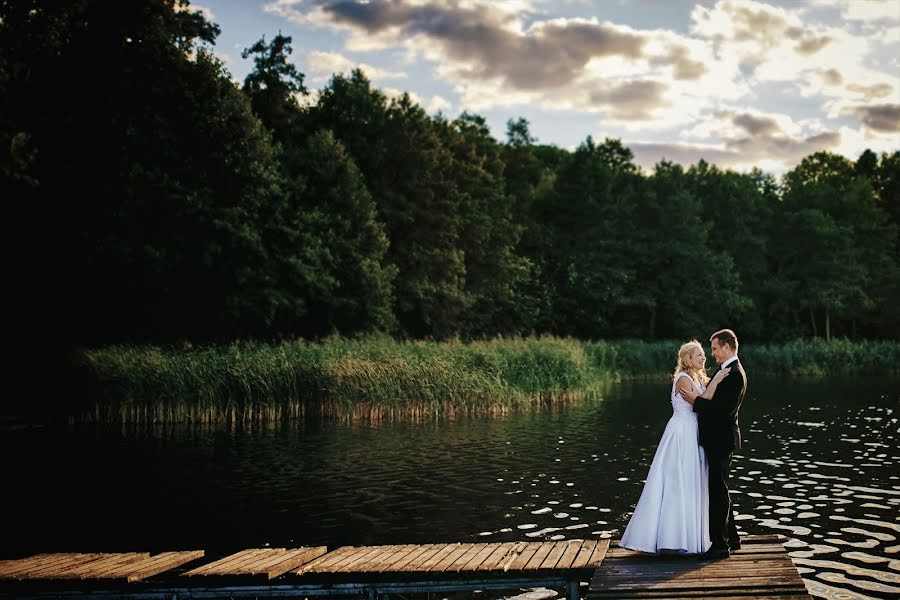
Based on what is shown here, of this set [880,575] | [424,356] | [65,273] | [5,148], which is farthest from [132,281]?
[880,575]

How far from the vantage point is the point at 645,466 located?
18.5 metres

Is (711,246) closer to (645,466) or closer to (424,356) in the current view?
(424,356)

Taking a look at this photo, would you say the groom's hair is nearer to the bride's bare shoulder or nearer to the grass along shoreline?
the bride's bare shoulder

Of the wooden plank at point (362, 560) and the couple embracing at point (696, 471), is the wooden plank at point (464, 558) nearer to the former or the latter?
the wooden plank at point (362, 560)

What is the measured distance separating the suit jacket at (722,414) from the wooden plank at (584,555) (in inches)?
64.8

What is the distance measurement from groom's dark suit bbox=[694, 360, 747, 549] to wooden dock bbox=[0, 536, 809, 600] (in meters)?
0.39

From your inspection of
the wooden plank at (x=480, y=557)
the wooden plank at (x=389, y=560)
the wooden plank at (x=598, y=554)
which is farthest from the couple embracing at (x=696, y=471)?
the wooden plank at (x=389, y=560)

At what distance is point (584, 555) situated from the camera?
9.10m

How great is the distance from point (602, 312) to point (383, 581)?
59233 mm

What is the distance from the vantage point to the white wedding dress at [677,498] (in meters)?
8.87

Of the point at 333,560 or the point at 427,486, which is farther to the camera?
the point at 427,486

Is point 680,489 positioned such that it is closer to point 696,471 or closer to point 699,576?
point 696,471

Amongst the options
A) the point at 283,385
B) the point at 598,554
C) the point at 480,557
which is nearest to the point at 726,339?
the point at 598,554

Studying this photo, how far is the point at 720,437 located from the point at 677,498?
76 cm
